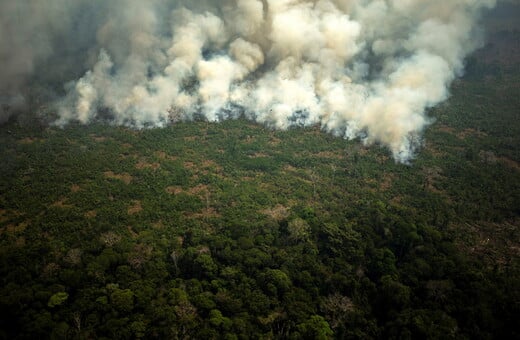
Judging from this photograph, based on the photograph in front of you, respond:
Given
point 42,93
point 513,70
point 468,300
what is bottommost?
point 468,300

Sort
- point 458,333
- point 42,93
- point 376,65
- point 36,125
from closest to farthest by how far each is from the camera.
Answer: point 458,333 < point 36,125 < point 42,93 < point 376,65

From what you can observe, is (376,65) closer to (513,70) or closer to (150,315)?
(513,70)

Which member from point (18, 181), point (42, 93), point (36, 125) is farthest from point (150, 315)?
point (42, 93)

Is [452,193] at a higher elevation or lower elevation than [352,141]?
lower

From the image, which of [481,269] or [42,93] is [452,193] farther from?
[42,93]

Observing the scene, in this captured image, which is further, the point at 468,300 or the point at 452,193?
the point at 452,193

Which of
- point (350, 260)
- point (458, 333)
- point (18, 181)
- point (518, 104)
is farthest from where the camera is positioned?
point (518, 104)

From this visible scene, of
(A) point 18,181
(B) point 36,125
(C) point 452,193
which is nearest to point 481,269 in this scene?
(C) point 452,193
